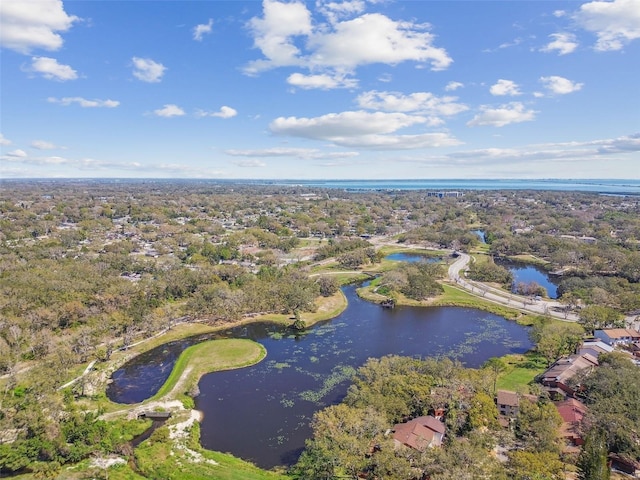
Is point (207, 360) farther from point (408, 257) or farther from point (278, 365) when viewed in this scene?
point (408, 257)

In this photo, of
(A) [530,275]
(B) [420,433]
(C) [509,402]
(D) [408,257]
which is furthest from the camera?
(D) [408,257]

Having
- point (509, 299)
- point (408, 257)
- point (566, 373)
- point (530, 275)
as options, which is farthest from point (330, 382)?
point (408, 257)

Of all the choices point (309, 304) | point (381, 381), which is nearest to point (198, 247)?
point (309, 304)

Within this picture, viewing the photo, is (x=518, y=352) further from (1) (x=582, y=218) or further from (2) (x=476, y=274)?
(1) (x=582, y=218)

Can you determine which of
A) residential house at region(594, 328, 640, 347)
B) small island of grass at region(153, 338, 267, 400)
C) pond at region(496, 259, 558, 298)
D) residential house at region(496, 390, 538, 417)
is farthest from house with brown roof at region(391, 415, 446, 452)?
pond at region(496, 259, 558, 298)

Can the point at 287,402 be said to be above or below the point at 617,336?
below
